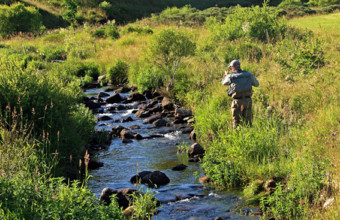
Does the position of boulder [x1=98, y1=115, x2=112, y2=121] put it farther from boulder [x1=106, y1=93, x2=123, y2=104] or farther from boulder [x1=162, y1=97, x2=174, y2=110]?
boulder [x1=106, y1=93, x2=123, y2=104]

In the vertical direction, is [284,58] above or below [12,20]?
below

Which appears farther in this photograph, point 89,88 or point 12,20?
point 12,20

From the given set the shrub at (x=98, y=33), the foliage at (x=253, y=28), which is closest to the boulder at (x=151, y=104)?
the foliage at (x=253, y=28)

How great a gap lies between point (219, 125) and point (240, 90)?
1.66 m

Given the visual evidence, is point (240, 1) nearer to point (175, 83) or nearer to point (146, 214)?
point (175, 83)

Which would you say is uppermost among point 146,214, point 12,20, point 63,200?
point 12,20

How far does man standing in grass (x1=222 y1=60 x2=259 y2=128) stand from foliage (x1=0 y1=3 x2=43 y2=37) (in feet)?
90.0

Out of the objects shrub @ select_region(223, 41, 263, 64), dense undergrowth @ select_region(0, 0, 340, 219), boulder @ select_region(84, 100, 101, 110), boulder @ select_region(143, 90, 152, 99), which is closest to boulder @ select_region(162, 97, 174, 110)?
dense undergrowth @ select_region(0, 0, 340, 219)

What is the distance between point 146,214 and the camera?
22.4 feet

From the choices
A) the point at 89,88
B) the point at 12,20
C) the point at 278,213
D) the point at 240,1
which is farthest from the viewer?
the point at 240,1

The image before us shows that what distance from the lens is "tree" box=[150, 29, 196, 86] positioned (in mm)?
15914

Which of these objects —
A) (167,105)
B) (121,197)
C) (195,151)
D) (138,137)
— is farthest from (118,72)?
(121,197)

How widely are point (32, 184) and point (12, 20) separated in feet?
103

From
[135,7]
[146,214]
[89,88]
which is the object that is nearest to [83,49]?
[89,88]
